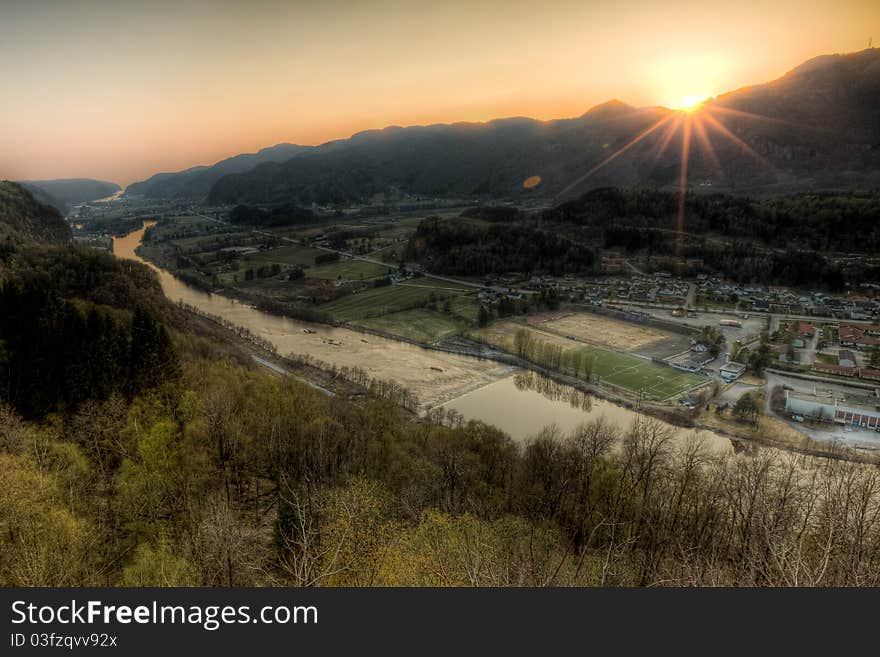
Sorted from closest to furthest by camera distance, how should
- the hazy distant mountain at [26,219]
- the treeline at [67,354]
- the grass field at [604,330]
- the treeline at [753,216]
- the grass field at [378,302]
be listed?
the treeline at [67,354], the grass field at [604,330], the hazy distant mountain at [26,219], the grass field at [378,302], the treeline at [753,216]

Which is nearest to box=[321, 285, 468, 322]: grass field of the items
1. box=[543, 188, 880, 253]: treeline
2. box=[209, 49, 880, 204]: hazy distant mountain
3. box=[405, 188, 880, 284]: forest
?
box=[405, 188, 880, 284]: forest

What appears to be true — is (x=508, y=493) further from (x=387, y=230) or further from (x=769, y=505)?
(x=387, y=230)

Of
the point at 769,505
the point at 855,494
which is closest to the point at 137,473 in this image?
the point at 769,505

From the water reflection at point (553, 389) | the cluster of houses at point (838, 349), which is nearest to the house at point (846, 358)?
the cluster of houses at point (838, 349)

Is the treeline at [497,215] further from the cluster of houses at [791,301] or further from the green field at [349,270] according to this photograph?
the cluster of houses at [791,301]

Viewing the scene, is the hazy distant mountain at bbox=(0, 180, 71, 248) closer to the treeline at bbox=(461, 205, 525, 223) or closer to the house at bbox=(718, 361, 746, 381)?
the house at bbox=(718, 361, 746, 381)

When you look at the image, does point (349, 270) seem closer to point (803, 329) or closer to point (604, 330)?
point (604, 330)
